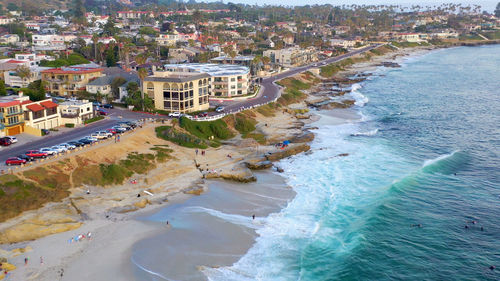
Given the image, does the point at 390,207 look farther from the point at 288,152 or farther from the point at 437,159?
the point at 288,152

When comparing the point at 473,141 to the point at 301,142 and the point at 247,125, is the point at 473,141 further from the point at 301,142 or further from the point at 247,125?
the point at 247,125

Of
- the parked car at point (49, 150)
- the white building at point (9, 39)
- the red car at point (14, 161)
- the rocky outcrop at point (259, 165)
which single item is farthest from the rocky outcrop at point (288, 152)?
the white building at point (9, 39)

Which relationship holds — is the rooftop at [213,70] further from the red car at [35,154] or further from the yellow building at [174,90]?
the red car at [35,154]

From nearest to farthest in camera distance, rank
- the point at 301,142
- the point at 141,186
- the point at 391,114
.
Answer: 1. the point at 141,186
2. the point at 301,142
3. the point at 391,114

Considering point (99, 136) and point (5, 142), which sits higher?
point (5, 142)

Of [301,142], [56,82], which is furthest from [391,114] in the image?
[56,82]

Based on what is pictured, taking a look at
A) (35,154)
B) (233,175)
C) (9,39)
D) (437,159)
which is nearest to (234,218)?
(233,175)
